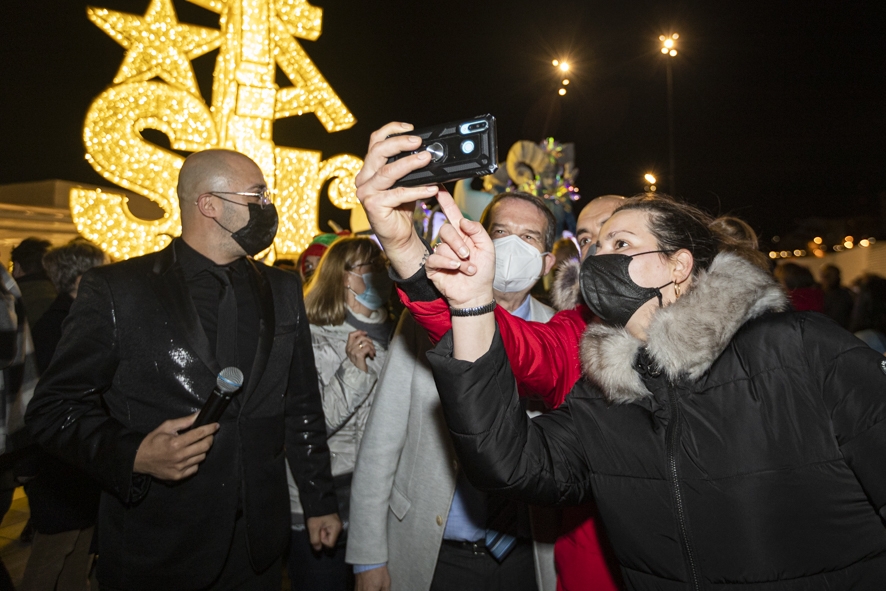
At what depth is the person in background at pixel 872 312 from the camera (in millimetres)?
4527

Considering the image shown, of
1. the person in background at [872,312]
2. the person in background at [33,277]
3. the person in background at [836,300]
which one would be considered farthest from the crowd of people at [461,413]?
the person in background at [836,300]

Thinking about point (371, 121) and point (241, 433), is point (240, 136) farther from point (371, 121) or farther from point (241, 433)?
point (371, 121)

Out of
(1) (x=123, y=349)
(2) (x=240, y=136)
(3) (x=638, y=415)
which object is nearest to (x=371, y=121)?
(2) (x=240, y=136)

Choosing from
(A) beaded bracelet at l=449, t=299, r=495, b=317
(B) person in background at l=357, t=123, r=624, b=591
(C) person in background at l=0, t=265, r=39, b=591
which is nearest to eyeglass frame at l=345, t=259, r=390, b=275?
(B) person in background at l=357, t=123, r=624, b=591

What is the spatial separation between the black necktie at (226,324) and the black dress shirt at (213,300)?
19 millimetres

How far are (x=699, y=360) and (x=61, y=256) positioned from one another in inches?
178

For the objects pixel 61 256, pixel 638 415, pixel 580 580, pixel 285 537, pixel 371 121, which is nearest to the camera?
pixel 638 415

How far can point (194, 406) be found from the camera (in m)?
2.25

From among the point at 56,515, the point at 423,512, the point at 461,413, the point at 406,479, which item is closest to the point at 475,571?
the point at 423,512

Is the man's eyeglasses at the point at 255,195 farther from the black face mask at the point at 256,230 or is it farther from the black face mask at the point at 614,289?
the black face mask at the point at 614,289

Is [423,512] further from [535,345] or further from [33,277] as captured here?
[33,277]

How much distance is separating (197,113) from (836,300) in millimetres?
9257

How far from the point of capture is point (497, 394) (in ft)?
4.87

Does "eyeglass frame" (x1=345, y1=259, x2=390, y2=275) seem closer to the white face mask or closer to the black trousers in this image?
the white face mask
